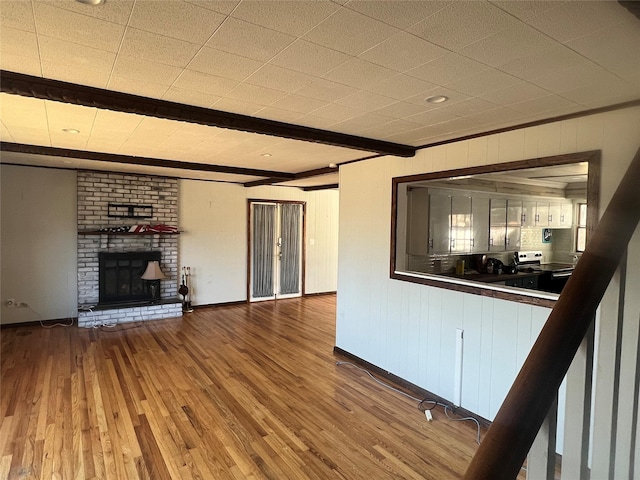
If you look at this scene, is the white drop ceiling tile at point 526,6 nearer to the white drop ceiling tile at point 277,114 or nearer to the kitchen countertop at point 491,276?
the white drop ceiling tile at point 277,114

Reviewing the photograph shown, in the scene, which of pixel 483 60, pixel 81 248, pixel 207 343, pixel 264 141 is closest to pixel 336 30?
pixel 483 60

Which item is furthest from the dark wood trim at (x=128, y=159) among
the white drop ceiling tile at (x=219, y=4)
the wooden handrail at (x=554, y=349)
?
the wooden handrail at (x=554, y=349)

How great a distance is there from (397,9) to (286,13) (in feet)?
1.41

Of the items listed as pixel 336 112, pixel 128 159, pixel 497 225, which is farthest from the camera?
pixel 497 225

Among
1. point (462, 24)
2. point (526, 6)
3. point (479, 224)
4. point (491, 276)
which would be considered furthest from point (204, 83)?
point (491, 276)

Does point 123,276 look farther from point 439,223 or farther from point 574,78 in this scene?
point 574,78

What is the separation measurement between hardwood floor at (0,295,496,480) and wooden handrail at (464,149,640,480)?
2126 mm

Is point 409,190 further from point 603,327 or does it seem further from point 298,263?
point 298,263

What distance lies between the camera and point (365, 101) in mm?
2463

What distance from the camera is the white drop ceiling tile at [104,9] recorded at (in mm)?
1403

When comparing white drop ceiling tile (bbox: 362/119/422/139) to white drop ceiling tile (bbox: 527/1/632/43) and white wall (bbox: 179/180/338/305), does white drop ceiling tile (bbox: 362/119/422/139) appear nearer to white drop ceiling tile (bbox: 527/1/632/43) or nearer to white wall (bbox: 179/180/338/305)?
white drop ceiling tile (bbox: 527/1/632/43)

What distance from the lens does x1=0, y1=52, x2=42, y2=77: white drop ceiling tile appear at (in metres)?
1.87

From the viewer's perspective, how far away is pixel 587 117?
8.16 ft

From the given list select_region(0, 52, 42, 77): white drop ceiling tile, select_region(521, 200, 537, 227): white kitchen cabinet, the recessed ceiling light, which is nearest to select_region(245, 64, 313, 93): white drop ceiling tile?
the recessed ceiling light
